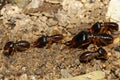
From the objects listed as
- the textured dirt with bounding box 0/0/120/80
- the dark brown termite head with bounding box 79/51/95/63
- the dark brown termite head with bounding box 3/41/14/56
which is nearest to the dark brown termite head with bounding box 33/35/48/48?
the textured dirt with bounding box 0/0/120/80

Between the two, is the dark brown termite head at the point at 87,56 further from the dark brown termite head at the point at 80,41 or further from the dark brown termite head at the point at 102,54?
the dark brown termite head at the point at 80,41

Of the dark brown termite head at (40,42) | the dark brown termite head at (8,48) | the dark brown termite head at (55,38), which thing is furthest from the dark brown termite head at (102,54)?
the dark brown termite head at (8,48)

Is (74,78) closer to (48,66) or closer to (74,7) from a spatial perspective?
(48,66)

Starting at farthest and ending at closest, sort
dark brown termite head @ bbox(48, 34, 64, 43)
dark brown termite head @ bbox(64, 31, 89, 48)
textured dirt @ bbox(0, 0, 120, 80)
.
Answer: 1. dark brown termite head @ bbox(48, 34, 64, 43)
2. dark brown termite head @ bbox(64, 31, 89, 48)
3. textured dirt @ bbox(0, 0, 120, 80)

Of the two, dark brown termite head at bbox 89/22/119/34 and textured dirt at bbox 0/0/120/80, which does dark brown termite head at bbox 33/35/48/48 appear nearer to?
textured dirt at bbox 0/0/120/80

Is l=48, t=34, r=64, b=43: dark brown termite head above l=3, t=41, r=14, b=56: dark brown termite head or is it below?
above

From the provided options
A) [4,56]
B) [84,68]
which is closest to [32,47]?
[4,56]
